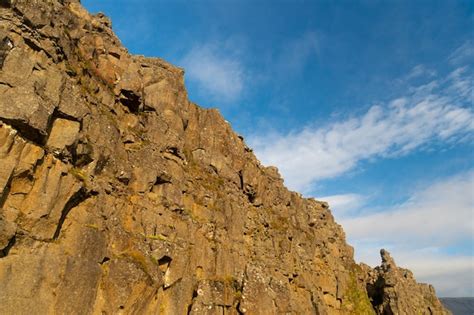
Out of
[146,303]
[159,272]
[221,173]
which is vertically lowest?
[146,303]

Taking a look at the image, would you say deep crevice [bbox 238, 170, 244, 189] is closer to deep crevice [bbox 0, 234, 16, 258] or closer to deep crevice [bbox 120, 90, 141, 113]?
deep crevice [bbox 120, 90, 141, 113]

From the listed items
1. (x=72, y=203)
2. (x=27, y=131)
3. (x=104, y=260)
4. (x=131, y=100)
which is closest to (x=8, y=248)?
(x=72, y=203)

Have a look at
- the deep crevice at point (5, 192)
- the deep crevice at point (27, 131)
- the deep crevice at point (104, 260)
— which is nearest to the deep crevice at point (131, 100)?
the deep crevice at point (27, 131)

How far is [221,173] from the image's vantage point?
6159 centimetres

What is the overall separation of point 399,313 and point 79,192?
Result: 85.4 metres

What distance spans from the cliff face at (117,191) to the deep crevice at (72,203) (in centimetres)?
12

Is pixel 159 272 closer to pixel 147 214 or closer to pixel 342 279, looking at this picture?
pixel 147 214

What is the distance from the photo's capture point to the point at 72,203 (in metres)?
32.8

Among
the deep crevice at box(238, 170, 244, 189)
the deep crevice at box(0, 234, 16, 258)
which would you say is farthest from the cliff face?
the deep crevice at box(238, 170, 244, 189)

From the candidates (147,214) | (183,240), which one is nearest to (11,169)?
(147,214)

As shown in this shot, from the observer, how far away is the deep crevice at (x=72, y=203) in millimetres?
30888

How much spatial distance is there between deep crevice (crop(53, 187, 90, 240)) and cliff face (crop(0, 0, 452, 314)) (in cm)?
12

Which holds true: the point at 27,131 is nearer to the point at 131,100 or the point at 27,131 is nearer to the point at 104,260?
the point at 104,260

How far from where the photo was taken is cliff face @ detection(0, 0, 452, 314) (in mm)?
28609
